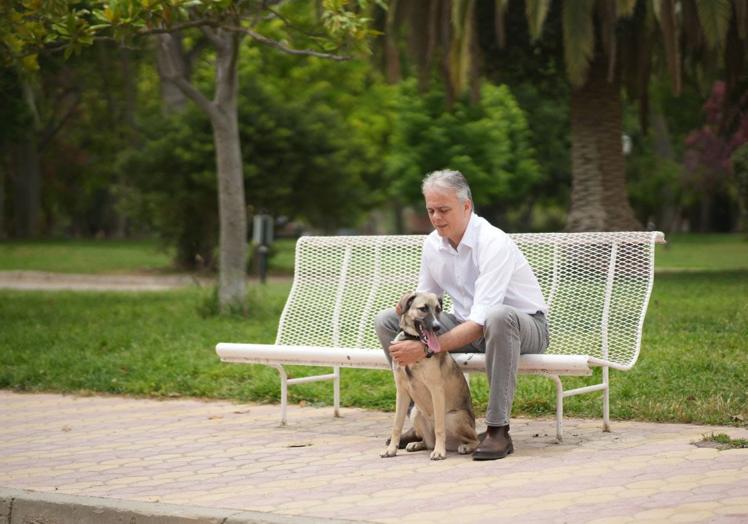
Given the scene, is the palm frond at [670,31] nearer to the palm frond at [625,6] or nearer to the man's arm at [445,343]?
the palm frond at [625,6]

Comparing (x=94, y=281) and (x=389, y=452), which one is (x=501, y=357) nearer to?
(x=389, y=452)

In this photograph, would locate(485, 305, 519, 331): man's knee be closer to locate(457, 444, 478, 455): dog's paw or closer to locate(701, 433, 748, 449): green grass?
locate(457, 444, 478, 455): dog's paw

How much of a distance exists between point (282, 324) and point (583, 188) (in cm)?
1298

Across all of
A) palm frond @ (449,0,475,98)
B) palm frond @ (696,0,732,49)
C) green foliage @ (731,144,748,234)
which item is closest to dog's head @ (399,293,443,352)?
palm frond @ (449,0,475,98)

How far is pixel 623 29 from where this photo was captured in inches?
818

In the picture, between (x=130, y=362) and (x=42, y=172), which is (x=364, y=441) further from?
(x=42, y=172)

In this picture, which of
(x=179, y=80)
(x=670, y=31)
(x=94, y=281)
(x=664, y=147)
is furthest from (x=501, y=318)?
(x=664, y=147)

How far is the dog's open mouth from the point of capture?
21.9ft

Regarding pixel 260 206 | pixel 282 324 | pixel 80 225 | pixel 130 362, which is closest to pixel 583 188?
pixel 260 206

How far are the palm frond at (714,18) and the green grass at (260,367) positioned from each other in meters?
3.80

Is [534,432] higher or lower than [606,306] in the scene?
lower

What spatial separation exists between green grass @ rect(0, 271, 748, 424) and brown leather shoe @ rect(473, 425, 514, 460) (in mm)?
1512

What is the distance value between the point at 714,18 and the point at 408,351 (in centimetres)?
1270

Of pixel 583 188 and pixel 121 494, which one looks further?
pixel 583 188
